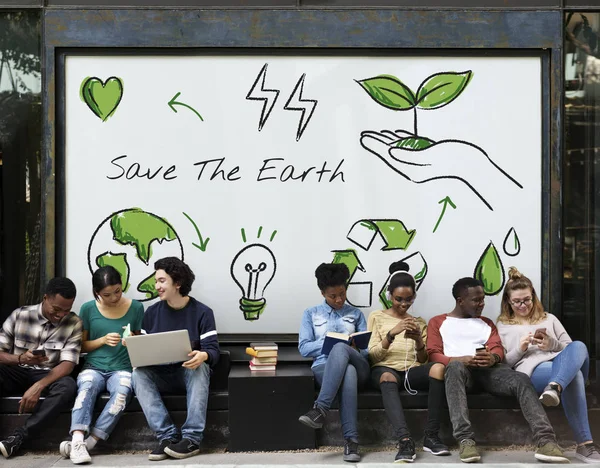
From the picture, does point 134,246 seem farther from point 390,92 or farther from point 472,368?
point 472,368

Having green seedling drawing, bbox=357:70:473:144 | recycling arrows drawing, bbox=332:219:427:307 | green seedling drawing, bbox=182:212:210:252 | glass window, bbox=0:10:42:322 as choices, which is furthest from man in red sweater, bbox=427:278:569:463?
glass window, bbox=0:10:42:322

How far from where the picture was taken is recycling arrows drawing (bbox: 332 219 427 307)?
754 cm

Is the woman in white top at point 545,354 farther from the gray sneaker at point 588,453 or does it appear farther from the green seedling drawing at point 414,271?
the green seedling drawing at point 414,271

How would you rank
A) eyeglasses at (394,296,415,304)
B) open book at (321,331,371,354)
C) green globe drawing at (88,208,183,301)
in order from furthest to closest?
green globe drawing at (88,208,183,301), eyeglasses at (394,296,415,304), open book at (321,331,371,354)

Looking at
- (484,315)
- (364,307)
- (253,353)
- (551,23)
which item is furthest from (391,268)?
(551,23)

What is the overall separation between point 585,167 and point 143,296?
4142 millimetres

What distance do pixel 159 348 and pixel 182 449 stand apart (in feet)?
2.53

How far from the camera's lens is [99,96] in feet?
24.6

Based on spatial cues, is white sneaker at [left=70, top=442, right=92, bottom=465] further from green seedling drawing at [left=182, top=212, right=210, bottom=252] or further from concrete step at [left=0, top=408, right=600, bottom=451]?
green seedling drawing at [left=182, top=212, right=210, bottom=252]

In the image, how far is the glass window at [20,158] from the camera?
295 inches

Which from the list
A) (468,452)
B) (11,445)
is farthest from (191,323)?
(468,452)

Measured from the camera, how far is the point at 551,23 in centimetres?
755

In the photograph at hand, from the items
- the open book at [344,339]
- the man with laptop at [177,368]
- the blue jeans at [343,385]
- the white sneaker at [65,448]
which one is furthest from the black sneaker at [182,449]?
the open book at [344,339]

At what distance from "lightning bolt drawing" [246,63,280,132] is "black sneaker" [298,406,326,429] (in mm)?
2623
